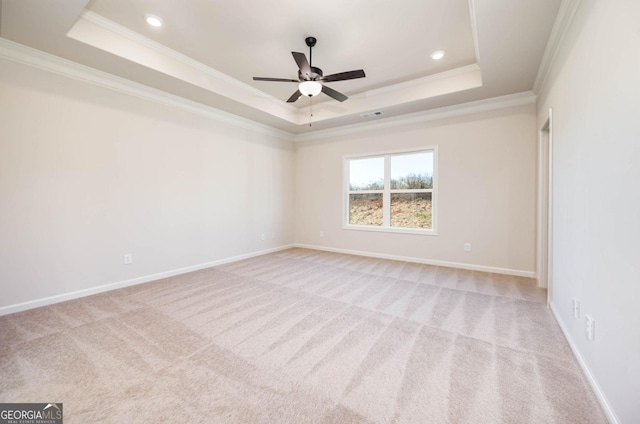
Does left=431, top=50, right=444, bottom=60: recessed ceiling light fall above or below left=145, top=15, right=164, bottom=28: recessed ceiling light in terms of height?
above

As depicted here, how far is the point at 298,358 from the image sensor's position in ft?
6.18

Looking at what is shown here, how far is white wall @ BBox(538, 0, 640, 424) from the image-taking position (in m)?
1.20

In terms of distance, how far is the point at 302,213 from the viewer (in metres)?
6.19

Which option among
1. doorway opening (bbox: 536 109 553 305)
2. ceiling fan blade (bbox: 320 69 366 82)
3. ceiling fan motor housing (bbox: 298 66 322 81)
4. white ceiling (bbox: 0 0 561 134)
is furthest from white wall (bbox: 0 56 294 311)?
doorway opening (bbox: 536 109 553 305)

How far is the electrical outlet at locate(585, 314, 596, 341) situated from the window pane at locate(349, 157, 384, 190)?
375 cm

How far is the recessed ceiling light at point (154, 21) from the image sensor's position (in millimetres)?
2637

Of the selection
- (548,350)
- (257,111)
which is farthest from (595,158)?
(257,111)

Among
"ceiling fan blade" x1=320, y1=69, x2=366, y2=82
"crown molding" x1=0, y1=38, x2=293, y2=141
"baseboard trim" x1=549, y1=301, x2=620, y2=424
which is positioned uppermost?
"crown molding" x1=0, y1=38, x2=293, y2=141

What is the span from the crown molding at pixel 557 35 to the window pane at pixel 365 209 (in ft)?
9.75

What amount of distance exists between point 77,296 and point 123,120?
2308 millimetres

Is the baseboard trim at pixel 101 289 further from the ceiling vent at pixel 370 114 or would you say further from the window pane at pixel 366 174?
the ceiling vent at pixel 370 114

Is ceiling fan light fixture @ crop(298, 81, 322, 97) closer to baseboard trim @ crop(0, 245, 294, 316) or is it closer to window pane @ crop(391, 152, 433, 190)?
window pane @ crop(391, 152, 433, 190)

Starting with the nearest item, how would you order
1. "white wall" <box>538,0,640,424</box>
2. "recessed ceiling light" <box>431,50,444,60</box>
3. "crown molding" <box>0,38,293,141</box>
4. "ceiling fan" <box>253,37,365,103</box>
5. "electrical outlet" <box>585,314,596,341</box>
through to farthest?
"white wall" <box>538,0,640,424</box> → "electrical outlet" <box>585,314,596,341</box> → "crown molding" <box>0,38,293,141</box> → "ceiling fan" <box>253,37,365,103</box> → "recessed ceiling light" <box>431,50,444,60</box>

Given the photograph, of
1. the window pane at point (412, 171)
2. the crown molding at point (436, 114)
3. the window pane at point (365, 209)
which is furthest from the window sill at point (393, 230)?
the crown molding at point (436, 114)
